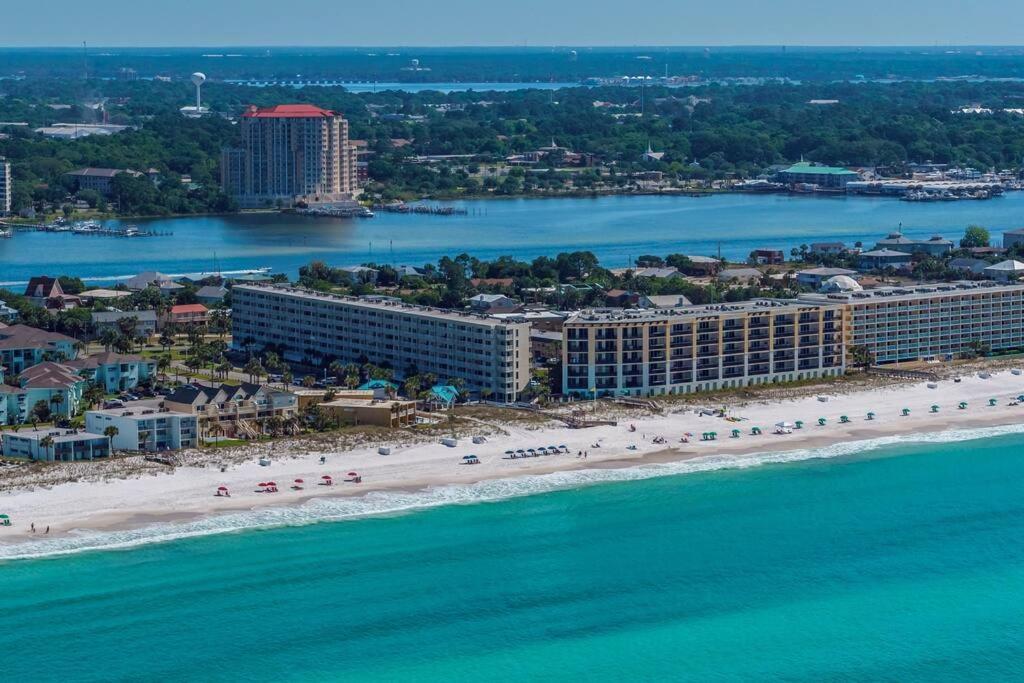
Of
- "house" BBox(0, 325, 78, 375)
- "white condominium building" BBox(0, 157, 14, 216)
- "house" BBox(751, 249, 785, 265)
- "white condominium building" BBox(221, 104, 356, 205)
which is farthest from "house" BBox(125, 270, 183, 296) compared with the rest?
"white condominium building" BBox(221, 104, 356, 205)

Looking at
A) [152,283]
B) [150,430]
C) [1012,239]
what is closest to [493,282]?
[152,283]

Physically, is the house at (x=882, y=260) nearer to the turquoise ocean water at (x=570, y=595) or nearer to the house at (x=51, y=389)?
the turquoise ocean water at (x=570, y=595)

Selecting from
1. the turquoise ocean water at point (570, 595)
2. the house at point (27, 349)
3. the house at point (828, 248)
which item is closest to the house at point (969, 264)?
the house at point (828, 248)

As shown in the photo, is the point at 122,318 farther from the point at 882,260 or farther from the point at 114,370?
the point at 882,260

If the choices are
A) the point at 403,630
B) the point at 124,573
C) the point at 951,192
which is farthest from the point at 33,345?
the point at 951,192

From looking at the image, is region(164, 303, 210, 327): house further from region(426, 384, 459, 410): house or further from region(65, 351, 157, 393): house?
region(426, 384, 459, 410): house

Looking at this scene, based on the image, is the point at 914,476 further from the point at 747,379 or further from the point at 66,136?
the point at 66,136
